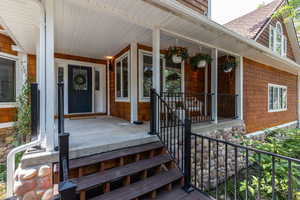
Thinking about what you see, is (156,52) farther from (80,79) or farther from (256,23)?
(256,23)

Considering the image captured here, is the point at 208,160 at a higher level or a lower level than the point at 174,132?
lower

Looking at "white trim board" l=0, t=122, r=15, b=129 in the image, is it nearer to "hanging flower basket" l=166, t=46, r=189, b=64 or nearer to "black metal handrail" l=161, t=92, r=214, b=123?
"black metal handrail" l=161, t=92, r=214, b=123

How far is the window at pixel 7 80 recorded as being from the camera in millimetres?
4225

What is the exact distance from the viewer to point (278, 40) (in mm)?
7996

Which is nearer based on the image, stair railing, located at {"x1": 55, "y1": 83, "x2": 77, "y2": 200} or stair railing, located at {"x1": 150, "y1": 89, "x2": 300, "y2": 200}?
stair railing, located at {"x1": 55, "y1": 83, "x2": 77, "y2": 200}

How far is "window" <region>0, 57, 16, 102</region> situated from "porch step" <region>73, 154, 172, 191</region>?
4.15m

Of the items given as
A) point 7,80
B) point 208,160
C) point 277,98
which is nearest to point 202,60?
point 208,160

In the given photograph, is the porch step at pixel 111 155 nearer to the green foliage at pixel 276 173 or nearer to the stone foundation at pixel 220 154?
the stone foundation at pixel 220 154

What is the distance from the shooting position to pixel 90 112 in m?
6.12

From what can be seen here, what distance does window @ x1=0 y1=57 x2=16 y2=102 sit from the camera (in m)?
4.22

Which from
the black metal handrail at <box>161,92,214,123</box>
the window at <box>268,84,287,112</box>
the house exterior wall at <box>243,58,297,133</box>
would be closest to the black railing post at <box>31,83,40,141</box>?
the black metal handrail at <box>161,92,214,123</box>

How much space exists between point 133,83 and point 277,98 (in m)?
7.37

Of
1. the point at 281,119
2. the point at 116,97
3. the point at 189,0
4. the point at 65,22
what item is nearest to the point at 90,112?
the point at 116,97

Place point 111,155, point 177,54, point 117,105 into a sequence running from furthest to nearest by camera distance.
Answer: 1. point 117,105
2. point 177,54
3. point 111,155
